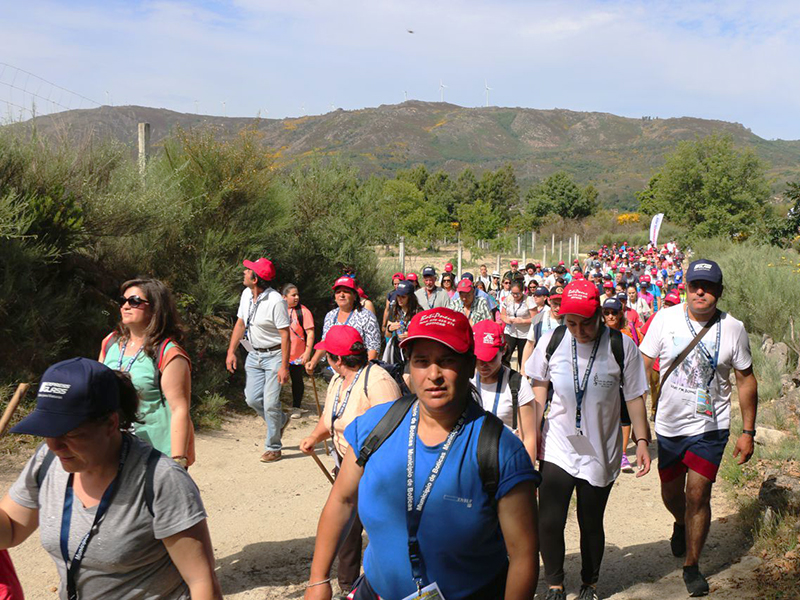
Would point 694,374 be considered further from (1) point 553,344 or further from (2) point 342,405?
(2) point 342,405

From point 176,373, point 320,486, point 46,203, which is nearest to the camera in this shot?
point 176,373

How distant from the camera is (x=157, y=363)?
3.87 meters

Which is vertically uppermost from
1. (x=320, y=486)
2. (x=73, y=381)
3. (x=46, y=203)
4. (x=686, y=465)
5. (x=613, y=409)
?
(x=46, y=203)

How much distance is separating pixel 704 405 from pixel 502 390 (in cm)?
139

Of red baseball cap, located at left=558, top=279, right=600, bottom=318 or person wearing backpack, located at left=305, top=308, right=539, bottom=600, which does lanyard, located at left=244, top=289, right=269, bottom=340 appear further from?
person wearing backpack, located at left=305, top=308, right=539, bottom=600

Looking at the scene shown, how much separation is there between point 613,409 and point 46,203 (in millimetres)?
6960

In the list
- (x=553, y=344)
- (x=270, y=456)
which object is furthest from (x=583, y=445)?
(x=270, y=456)

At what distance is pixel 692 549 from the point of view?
5.00 meters

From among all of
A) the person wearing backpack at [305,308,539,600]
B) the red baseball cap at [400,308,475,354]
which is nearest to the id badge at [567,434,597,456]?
the person wearing backpack at [305,308,539,600]

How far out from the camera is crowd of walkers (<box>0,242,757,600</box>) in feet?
7.95

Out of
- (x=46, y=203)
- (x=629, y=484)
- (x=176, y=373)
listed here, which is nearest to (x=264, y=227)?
(x=46, y=203)

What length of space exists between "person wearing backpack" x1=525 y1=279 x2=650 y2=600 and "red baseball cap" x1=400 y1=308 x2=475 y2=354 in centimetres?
217

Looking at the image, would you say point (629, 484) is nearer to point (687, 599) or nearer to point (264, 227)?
point (687, 599)

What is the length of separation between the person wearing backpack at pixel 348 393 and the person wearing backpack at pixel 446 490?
169cm
